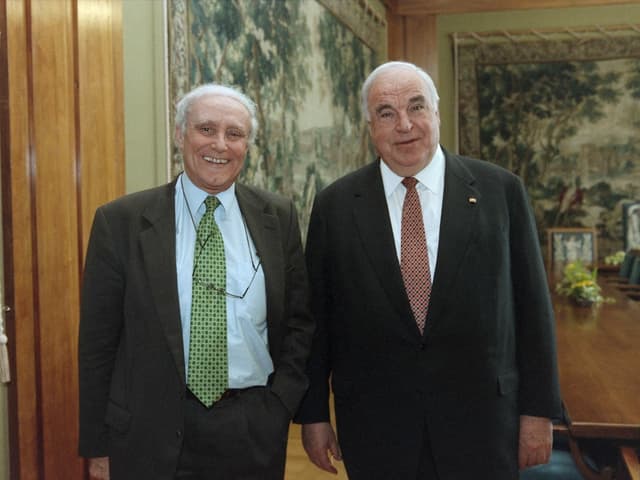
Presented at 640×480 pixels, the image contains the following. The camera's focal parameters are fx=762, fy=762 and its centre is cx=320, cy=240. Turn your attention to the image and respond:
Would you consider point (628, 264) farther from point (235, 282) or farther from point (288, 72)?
point (235, 282)

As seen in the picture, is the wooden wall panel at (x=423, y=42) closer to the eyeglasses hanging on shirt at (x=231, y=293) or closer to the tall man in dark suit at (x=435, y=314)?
the tall man in dark suit at (x=435, y=314)

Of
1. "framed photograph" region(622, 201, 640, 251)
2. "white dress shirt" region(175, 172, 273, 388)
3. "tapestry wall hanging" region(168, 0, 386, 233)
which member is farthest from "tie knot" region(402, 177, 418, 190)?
"framed photograph" region(622, 201, 640, 251)

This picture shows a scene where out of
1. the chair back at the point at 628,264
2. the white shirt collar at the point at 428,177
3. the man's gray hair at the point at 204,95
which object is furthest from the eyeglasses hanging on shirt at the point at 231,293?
the chair back at the point at 628,264

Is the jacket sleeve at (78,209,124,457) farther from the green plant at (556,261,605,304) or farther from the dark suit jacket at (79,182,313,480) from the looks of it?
the green plant at (556,261,605,304)

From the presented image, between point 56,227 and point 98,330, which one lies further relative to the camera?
point 56,227

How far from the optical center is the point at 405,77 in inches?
103

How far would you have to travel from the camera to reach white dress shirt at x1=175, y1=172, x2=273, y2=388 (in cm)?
244

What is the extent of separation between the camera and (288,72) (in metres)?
6.36

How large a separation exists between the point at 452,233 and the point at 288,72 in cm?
412

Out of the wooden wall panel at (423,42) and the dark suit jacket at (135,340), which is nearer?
the dark suit jacket at (135,340)

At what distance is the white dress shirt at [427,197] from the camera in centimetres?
258

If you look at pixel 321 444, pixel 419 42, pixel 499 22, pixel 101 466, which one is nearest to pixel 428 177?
pixel 321 444

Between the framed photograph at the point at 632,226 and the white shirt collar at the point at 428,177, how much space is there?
9380 mm

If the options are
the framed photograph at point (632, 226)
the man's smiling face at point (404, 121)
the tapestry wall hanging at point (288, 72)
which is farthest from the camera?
the framed photograph at point (632, 226)
